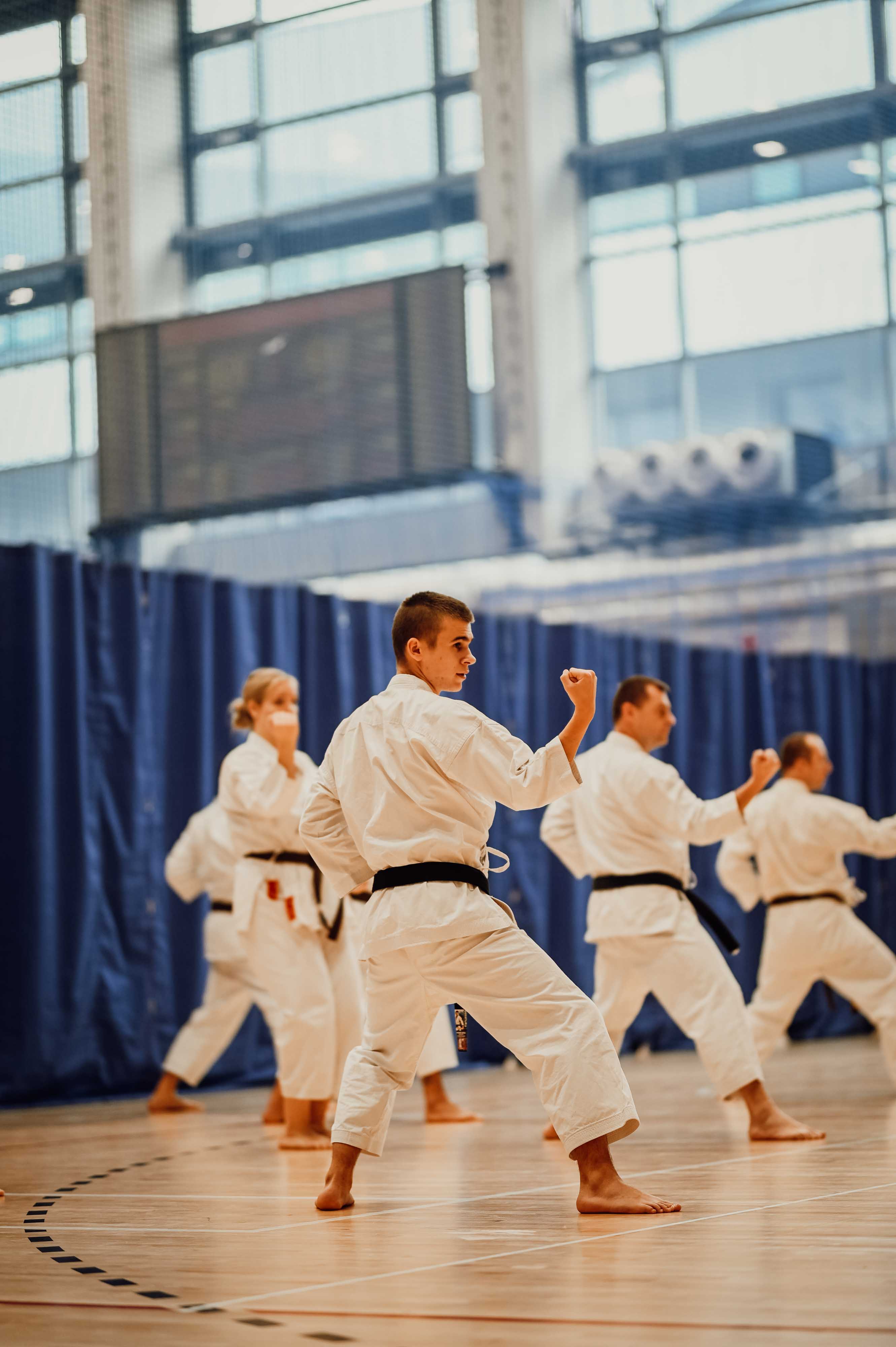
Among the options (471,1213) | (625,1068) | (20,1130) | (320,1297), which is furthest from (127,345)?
(320,1297)

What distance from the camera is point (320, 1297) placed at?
8.65 feet

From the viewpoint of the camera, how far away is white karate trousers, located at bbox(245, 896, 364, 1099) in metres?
5.01

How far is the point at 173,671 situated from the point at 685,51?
23.7 feet

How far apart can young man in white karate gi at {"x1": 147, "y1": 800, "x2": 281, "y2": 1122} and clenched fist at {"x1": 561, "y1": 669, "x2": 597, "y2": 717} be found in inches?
140

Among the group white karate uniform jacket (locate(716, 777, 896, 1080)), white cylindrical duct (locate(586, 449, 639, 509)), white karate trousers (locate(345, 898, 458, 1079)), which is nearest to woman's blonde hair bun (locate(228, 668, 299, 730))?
white karate trousers (locate(345, 898, 458, 1079))

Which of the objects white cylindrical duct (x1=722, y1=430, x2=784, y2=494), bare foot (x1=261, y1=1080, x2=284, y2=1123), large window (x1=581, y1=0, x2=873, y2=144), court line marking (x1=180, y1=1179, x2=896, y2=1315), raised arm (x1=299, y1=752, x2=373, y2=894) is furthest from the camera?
large window (x1=581, y1=0, x2=873, y2=144)

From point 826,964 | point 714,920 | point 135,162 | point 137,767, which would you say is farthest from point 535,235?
point 714,920

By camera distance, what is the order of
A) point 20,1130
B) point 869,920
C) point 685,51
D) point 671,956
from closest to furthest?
point 671,956
point 20,1130
point 869,920
point 685,51

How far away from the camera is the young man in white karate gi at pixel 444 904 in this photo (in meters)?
3.38

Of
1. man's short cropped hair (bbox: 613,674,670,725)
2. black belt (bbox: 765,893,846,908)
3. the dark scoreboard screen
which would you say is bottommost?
black belt (bbox: 765,893,846,908)

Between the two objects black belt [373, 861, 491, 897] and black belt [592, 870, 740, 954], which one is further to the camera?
black belt [592, 870, 740, 954]

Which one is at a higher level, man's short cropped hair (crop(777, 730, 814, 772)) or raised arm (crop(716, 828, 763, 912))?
man's short cropped hair (crop(777, 730, 814, 772))

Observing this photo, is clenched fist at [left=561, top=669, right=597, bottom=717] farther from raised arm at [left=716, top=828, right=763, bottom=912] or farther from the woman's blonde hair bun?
raised arm at [left=716, top=828, right=763, bottom=912]

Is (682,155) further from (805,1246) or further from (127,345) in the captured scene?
(805,1246)
